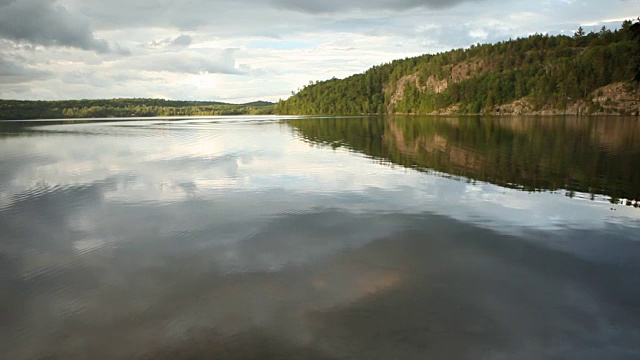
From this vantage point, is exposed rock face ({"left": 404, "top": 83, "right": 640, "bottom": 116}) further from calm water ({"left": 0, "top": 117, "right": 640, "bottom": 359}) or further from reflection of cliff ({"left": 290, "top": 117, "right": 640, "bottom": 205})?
calm water ({"left": 0, "top": 117, "right": 640, "bottom": 359})

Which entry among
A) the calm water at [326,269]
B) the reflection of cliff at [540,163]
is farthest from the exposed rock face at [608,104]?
the calm water at [326,269]

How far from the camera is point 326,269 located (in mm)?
11367

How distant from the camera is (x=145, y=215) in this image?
17.6m

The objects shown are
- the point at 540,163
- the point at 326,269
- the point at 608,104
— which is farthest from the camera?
the point at 608,104

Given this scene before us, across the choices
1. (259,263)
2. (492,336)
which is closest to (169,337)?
(259,263)

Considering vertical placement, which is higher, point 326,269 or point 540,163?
point 540,163

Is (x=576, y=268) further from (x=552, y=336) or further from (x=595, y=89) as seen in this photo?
(x=595, y=89)

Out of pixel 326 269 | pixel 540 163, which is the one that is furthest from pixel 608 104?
pixel 326 269

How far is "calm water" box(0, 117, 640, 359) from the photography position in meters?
7.98

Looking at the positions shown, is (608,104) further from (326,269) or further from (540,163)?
(326,269)

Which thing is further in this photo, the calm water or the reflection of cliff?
the reflection of cliff

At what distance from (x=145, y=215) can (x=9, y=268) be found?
589 centimetres

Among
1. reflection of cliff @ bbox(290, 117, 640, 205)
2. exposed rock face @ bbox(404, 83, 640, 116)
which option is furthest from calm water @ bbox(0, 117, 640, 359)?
exposed rock face @ bbox(404, 83, 640, 116)

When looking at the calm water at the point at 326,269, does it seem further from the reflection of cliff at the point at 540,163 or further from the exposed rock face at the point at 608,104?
the exposed rock face at the point at 608,104
